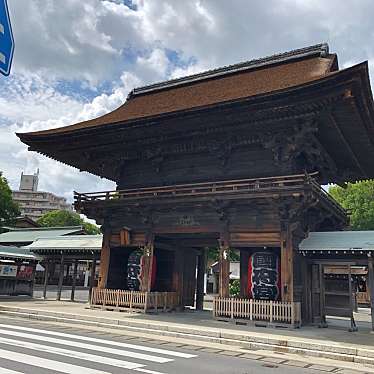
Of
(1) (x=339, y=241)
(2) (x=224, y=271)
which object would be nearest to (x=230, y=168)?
(2) (x=224, y=271)

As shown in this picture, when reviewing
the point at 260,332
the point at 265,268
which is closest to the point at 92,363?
the point at 260,332

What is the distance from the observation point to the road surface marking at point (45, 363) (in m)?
6.20

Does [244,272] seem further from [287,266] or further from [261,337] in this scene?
[261,337]

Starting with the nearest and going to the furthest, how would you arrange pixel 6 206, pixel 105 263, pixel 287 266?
1. pixel 287 266
2. pixel 105 263
3. pixel 6 206

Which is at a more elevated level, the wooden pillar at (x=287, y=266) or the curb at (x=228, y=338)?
the wooden pillar at (x=287, y=266)

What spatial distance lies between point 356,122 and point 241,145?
172 inches

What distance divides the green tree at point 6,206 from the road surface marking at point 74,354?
30.9 metres

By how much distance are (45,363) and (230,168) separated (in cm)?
1097

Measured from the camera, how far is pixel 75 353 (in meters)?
7.70

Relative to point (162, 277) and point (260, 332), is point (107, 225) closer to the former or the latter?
point (162, 277)

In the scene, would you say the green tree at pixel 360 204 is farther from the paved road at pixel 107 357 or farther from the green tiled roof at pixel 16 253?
the paved road at pixel 107 357

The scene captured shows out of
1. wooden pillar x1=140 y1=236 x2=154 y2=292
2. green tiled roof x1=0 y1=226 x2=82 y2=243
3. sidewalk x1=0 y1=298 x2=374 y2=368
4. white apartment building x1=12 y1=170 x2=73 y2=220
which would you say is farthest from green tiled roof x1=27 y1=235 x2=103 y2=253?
white apartment building x1=12 y1=170 x2=73 y2=220

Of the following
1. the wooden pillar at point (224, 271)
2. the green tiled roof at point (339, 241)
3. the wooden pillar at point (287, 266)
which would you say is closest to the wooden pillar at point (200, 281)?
the wooden pillar at point (224, 271)

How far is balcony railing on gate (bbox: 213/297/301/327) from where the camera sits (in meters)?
12.9
